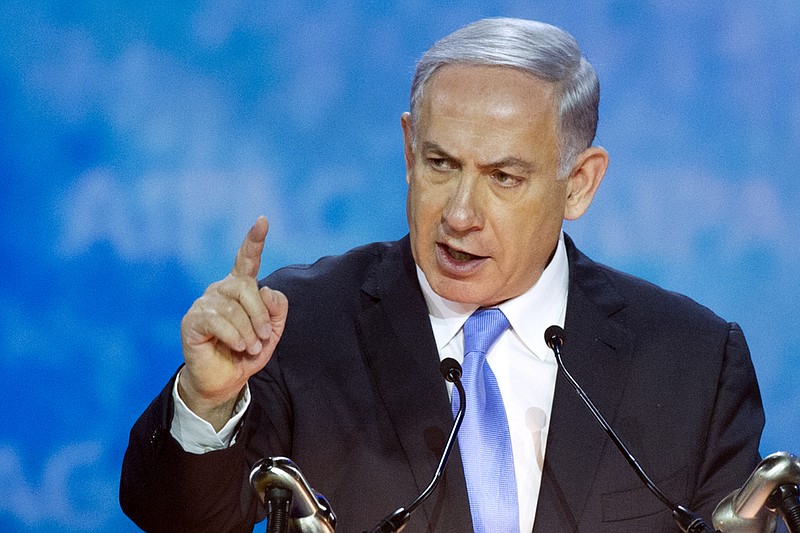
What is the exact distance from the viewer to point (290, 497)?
4.30ft

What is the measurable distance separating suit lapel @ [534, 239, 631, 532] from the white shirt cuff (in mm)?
547

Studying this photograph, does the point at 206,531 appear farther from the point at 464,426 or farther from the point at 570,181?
the point at 570,181

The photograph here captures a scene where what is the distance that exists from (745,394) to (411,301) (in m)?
0.65

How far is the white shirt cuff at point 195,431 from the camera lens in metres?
1.63

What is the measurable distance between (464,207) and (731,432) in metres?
0.66

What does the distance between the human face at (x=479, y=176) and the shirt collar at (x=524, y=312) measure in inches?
3.5

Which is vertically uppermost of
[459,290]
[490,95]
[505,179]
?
[490,95]

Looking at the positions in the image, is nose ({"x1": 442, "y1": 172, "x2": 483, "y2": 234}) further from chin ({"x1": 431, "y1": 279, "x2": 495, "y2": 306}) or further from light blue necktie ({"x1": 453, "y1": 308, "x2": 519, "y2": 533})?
light blue necktie ({"x1": 453, "y1": 308, "x2": 519, "y2": 533})

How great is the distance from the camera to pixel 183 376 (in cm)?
164

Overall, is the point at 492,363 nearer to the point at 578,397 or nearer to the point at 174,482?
the point at 578,397

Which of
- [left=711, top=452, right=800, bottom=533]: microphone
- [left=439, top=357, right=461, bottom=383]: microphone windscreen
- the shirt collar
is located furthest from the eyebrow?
[left=711, top=452, right=800, bottom=533]: microphone

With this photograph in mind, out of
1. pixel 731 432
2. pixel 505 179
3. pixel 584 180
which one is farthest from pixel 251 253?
pixel 731 432

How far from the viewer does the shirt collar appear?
203 centimetres

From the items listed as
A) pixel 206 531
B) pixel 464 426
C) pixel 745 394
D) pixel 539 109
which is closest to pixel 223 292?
pixel 206 531
